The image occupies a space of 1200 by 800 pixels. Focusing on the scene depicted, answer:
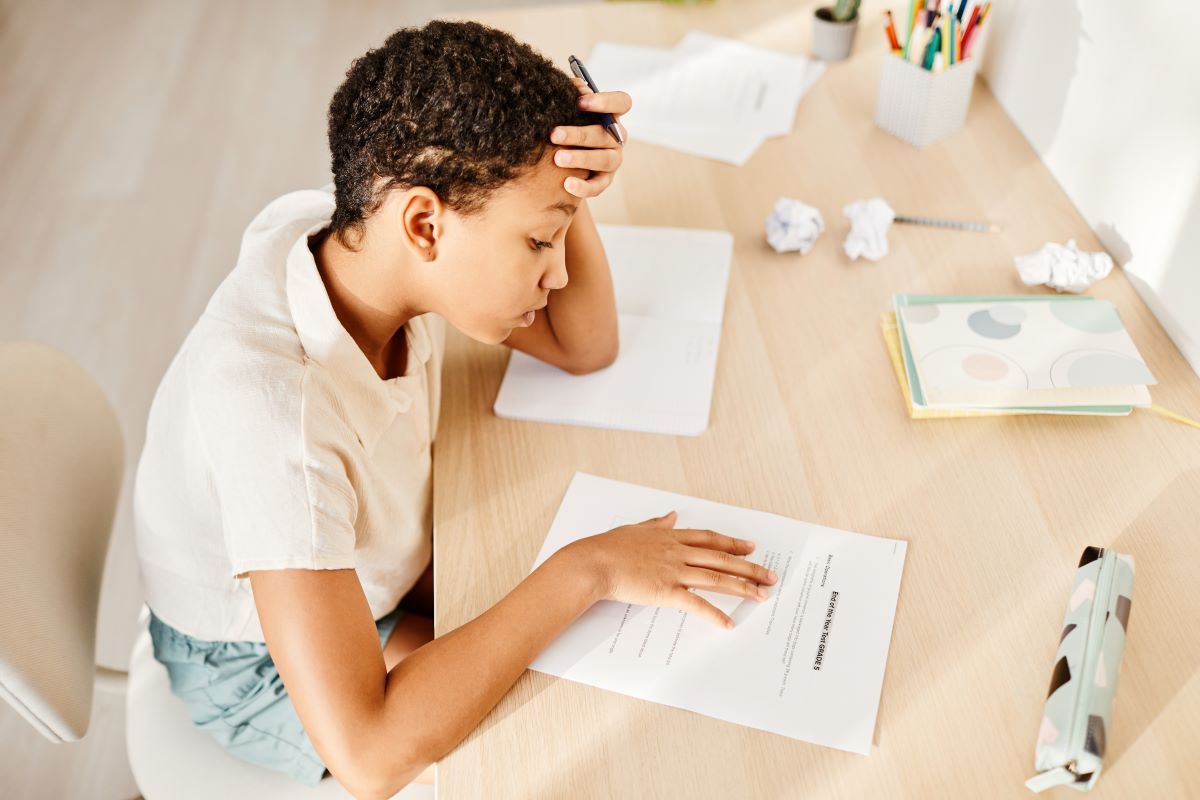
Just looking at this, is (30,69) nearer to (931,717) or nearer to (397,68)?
(397,68)

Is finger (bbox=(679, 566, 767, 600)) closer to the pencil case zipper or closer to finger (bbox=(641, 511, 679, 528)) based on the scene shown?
finger (bbox=(641, 511, 679, 528))

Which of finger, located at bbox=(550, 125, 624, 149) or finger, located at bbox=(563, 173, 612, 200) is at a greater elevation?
finger, located at bbox=(550, 125, 624, 149)

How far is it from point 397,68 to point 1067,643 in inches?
27.7

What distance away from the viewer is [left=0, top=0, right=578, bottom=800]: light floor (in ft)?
5.87

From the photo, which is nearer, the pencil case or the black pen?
the pencil case

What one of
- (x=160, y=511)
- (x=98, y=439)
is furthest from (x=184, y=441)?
(x=98, y=439)

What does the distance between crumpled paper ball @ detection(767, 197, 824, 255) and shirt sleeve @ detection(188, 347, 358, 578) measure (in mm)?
594

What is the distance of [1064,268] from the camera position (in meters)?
1.06

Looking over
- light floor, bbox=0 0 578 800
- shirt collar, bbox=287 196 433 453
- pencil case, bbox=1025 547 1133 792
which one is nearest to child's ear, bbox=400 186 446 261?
shirt collar, bbox=287 196 433 453

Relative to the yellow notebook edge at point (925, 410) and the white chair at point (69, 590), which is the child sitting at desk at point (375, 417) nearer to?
the white chair at point (69, 590)

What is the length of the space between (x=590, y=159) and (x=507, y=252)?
0.11m

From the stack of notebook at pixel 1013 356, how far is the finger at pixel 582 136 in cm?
39

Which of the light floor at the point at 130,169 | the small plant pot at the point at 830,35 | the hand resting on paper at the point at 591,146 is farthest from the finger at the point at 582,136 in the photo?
the light floor at the point at 130,169

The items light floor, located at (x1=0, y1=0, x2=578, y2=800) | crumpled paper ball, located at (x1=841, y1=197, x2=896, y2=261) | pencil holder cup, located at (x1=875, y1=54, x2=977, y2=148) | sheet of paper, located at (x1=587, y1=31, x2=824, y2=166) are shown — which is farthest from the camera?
light floor, located at (x1=0, y1=0, x2=578, y2=800)
